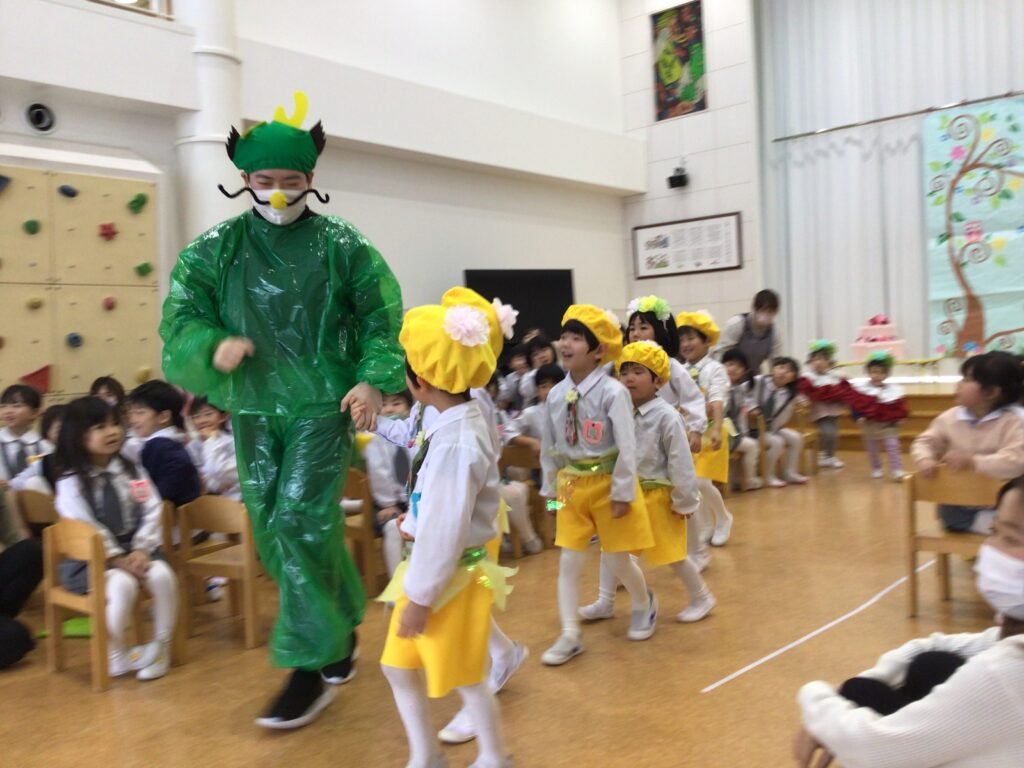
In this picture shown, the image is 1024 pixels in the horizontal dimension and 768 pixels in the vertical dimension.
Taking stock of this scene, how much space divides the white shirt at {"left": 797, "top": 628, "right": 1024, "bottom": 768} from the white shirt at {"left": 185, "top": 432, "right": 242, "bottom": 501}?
310 cm

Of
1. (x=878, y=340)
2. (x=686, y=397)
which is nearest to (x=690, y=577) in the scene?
(x=686, y=397)

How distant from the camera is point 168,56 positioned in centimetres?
518

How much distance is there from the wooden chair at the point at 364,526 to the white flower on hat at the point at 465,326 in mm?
1970

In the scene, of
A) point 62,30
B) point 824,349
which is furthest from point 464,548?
point 824,349

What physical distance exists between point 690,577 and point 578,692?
2.72 ft

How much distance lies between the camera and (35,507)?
3.73 metres

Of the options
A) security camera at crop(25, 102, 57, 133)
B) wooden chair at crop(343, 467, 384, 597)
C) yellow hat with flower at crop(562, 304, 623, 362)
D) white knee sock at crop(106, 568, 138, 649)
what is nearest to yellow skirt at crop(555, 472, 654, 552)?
yellow hat with flower at crop(562, 304, 623, 362)

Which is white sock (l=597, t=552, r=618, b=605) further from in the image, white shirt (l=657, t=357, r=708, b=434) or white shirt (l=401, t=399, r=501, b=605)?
white shirt (l=401, t=399, r=501, b=605)

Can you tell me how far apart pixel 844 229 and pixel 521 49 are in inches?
149

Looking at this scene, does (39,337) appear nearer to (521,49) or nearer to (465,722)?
(465,722)

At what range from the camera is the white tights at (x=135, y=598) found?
2977 mm

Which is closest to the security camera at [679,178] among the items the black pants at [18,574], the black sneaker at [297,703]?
the black pants at [18,574]

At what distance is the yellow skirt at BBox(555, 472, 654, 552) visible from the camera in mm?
3070

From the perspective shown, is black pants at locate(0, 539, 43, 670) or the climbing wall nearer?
black pants at locate(0, 539, 43, 670)
